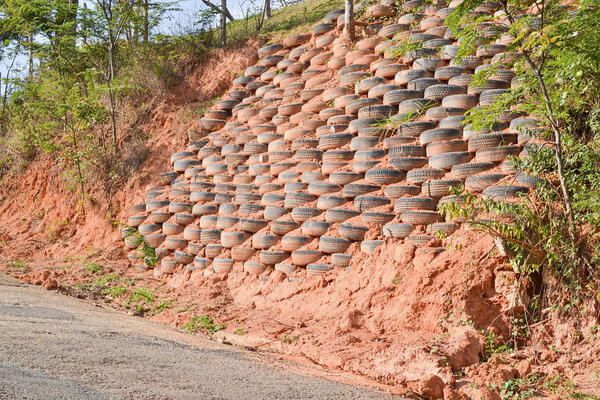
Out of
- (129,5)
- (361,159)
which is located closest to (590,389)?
(361,159)

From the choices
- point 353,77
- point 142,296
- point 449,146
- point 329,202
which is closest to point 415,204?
point 449,146

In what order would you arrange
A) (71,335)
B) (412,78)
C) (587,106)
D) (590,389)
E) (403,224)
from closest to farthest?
1. (590,389)
2. (71,335)
3. (587,106)
4. (403,224)
5. (412,78)

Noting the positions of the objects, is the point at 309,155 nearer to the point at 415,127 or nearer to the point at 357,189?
the point at 357,189

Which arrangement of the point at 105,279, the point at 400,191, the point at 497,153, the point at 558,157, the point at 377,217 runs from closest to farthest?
1. the point at 558,157
2. the point at 497,153
3. the point at 377,217
4. the point at 400,191
5. the point at 105,279

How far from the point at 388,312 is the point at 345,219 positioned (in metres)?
1.60

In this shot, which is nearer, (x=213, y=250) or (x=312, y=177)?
(x=312, y=177)

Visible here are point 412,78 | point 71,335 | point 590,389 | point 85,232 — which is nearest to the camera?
point 590,389

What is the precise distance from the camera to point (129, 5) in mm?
12375

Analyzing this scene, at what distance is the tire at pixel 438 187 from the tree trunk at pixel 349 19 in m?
4.37

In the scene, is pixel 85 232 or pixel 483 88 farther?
pixel 85 232

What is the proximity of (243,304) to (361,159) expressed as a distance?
2624 mm

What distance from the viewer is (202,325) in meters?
7.17

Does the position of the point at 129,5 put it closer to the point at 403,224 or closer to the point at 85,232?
the point at 85,232

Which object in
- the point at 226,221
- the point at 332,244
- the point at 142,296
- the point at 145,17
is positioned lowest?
the point at 142,296
